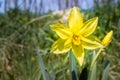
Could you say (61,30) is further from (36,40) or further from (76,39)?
(36,40)

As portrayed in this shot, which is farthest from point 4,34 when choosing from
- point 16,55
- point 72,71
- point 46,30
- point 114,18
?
point 72,71

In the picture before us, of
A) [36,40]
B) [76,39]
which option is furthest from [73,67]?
[36,40]

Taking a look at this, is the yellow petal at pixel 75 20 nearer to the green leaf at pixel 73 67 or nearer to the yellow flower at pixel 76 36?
the yellow flower at pixel 76 36

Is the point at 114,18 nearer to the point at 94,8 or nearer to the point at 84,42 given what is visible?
the point at 94,8

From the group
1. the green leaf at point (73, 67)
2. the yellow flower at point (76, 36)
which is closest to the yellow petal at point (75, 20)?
the yellow flower at point (76, 36)

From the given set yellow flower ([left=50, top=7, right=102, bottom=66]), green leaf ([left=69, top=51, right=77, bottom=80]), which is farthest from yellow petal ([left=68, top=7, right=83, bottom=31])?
green leaf ([left=69, top=51, right=77, bottom=80])

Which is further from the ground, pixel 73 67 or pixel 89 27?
pixel 89 27
